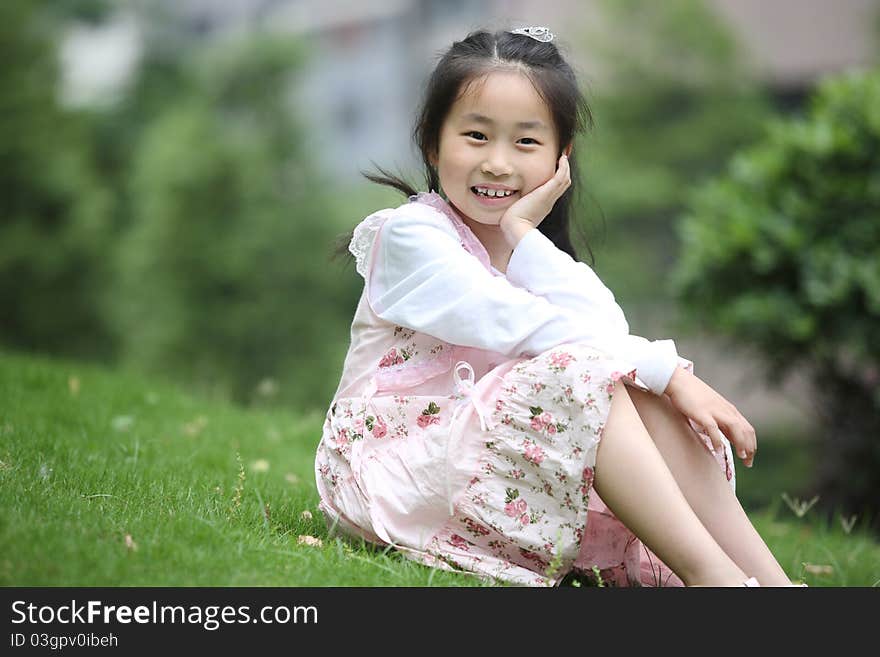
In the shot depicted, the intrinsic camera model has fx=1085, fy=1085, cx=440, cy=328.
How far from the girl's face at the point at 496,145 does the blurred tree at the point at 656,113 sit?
846 centimetres

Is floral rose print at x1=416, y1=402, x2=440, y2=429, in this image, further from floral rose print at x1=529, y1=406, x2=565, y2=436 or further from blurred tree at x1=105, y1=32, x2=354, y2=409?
blurred tree at x1=105, y1=32, x2=354, y2=409

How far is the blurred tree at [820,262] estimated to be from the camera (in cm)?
505

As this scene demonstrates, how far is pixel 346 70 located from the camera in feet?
57.4

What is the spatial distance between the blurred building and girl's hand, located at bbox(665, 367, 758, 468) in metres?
7.64

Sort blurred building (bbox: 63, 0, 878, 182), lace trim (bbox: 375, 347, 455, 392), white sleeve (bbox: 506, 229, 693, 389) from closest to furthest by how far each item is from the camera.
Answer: white sleeve (bbox: 506, 229, 693, 389) < lace trim (bbox: 375, 347, 455, 392) < blurred building (bbox: 63, 0, 878, 182)

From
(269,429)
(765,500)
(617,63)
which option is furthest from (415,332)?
(617,63)

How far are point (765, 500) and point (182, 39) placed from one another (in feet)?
38.7

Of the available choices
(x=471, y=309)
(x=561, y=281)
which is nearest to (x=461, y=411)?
(x=471, y=309)

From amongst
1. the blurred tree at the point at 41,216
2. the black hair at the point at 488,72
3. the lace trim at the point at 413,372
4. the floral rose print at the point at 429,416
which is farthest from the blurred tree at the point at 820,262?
the blurred tree at the point at 41,216

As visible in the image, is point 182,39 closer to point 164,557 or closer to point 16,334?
point 16,334

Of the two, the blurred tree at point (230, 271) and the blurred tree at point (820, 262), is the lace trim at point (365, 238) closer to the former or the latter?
the blurred tree at point (820, 262)

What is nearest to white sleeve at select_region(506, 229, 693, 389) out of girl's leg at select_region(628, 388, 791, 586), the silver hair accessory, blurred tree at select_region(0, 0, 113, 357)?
girl's leg at select_region(628, 388, 791, 586)

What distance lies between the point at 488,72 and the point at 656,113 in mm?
9333

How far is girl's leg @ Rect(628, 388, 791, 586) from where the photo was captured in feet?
6.93
